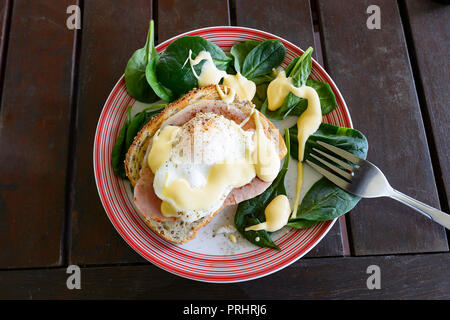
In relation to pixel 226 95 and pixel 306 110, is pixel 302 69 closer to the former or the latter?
pixel 306 110

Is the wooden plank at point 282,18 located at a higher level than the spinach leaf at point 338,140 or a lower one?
higher

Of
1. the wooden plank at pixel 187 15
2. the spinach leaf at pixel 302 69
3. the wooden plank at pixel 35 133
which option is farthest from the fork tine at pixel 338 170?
the wooden plank at pixel 35 133

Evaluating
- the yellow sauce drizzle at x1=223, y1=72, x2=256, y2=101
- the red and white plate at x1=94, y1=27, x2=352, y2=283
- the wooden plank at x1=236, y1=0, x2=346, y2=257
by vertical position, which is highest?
the wooden plank at x1=236, y1=0, x2=346, y2=257

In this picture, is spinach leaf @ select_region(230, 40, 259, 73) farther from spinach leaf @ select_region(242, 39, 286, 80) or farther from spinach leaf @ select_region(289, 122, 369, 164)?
spinach leaf @ select_region(289, 122, 369, 164)

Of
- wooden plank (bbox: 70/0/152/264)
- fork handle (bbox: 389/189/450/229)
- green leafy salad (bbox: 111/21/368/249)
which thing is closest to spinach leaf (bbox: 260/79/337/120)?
green leafy salad (bbox: 111/21/368/249)

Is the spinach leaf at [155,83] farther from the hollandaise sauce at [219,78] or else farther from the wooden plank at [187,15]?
the wooden plank at [187,15]

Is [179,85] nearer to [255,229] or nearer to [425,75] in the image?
[255,229]
